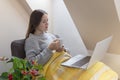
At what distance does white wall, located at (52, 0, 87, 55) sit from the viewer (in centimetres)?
270

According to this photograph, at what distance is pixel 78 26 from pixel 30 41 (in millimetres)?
655

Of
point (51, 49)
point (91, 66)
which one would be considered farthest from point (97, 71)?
point (51, 49)

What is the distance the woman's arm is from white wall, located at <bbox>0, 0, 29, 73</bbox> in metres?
0.43

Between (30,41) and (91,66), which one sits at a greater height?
(30,41)

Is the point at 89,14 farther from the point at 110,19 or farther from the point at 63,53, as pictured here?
the point at 63,53

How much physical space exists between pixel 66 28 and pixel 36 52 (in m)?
0.90

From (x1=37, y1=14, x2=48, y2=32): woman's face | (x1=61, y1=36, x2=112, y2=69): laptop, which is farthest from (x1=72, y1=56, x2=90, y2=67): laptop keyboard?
(x1=37, y1=14, x2=48, y2=32): woman's face

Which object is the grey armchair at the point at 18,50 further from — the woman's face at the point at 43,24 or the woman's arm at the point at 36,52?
the woman's face at the point at 43,24

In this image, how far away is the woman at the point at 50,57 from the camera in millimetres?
1590

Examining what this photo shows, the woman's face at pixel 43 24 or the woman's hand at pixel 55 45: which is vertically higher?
the woman's face at pixel 43 24

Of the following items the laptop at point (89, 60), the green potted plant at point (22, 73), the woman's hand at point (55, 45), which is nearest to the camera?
the green potted plant at point (22, 73)

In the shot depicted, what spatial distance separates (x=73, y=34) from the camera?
107 inches

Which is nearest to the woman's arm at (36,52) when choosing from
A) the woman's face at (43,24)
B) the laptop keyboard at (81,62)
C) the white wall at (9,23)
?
the woman's face at (43,24)

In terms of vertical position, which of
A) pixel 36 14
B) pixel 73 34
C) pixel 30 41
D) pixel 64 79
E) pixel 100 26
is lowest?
pixel 73 34
